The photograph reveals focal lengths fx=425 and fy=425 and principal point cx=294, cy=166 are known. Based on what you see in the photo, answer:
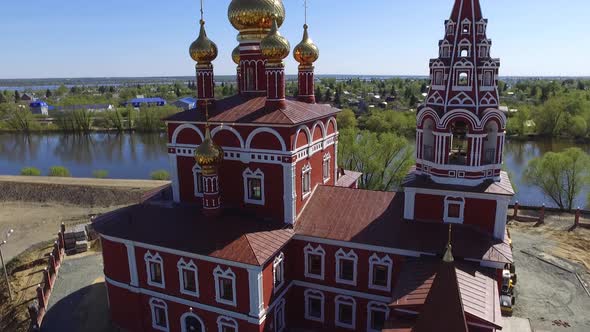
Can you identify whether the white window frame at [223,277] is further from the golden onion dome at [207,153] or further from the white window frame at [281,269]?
the golden onion dome at [207,153]

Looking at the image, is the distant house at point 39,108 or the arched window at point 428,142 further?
the distant house at point 39,108

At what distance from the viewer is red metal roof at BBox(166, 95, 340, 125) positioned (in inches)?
446

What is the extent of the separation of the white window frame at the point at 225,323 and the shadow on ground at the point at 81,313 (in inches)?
149

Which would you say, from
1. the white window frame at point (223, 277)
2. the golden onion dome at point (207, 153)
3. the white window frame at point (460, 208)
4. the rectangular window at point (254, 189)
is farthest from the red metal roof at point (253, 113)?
the white window frame at point (460, 208)

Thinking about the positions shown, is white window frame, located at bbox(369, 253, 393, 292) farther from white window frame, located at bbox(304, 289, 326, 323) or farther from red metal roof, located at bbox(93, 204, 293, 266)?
red metal roof, located at bbox(93, 204, 293, 266)

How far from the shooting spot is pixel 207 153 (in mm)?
11234

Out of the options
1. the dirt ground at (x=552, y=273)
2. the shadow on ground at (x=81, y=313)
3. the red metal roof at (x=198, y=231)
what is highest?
the red metal roof at (x=198, y=231)

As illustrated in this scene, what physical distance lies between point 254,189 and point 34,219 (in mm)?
17265

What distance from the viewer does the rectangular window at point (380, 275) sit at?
1108 centimetres

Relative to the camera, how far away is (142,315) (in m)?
12.2

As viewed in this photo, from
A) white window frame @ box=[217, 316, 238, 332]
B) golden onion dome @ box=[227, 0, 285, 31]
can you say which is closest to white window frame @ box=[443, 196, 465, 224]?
white window frame @ box=[217, 316, 238, 332]

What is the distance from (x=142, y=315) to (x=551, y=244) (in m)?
15.8

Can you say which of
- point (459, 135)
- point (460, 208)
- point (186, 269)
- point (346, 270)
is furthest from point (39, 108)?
point (460, 208)

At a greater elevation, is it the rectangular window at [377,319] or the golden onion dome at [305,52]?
the golden onion dome at [305,52]
